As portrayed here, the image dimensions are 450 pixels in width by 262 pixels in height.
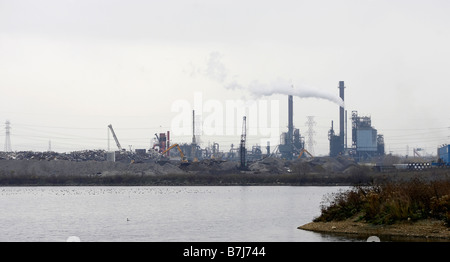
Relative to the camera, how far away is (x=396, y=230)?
36.4 metres

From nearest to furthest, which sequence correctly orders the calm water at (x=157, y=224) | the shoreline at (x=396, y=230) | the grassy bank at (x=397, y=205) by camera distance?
the shoreline at (x=396, y=230)
the grassy bank at (x=397, y=205)
the calm water at (x=157, y=224)

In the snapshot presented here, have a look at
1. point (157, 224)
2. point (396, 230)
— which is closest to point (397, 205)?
point (396, 230)

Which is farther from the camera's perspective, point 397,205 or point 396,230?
point 397,205

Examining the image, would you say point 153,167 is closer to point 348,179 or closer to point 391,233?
point 348,179

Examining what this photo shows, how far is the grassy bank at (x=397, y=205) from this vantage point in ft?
122

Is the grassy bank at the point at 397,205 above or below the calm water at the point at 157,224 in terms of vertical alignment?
above


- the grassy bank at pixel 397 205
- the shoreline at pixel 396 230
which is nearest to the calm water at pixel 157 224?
the shoreline at pixel 396 230

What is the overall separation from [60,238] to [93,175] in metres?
134

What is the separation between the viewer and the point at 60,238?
39219mm

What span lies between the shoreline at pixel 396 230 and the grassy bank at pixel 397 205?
1.50 ft

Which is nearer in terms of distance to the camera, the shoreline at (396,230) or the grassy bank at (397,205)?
the shoreline at (396,230)

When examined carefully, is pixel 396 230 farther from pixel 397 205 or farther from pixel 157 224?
pixel 157 224

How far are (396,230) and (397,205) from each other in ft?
6.88

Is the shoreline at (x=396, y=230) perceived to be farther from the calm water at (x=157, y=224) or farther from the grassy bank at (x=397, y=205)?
the calm water at (x=157, y=224)
